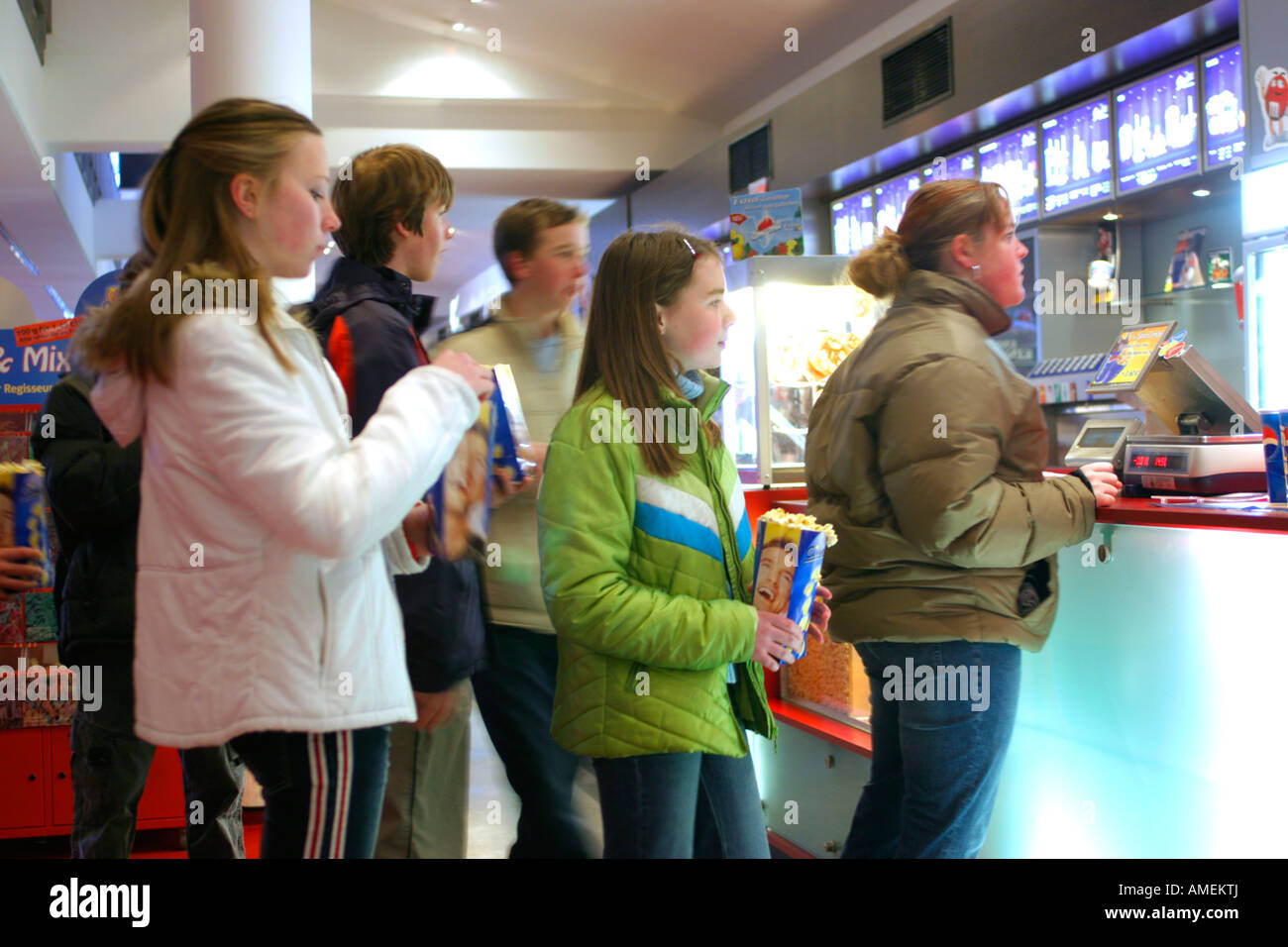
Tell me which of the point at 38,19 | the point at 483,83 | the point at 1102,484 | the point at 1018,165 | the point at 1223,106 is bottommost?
the point at 1102,484

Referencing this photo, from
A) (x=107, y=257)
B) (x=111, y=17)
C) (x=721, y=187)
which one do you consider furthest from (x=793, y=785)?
(x=107, y=257)

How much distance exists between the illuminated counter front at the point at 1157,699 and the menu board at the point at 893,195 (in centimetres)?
462

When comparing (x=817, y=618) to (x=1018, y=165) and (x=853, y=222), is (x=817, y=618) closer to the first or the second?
(x=1018, y=165)

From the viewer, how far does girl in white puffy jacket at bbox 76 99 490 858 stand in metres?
1.35

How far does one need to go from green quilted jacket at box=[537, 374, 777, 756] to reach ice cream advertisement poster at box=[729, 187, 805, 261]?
234 centimetres

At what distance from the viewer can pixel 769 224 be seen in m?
4.16

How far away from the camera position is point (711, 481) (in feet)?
6.48

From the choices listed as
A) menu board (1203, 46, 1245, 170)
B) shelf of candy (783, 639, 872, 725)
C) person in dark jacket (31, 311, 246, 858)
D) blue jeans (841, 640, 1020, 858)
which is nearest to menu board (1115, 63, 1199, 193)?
menu board (1203, 46, 1245, 170)

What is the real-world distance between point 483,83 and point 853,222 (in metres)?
2.97

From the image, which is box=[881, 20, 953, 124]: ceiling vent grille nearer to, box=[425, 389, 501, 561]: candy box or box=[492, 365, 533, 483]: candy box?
box=[492, 365, 533, 483]: candy box

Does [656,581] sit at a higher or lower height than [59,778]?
higher

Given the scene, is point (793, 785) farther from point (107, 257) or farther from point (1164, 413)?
point (107, 257)

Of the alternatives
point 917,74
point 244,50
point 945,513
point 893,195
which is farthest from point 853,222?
point 945,513

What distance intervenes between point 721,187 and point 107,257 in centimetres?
650
